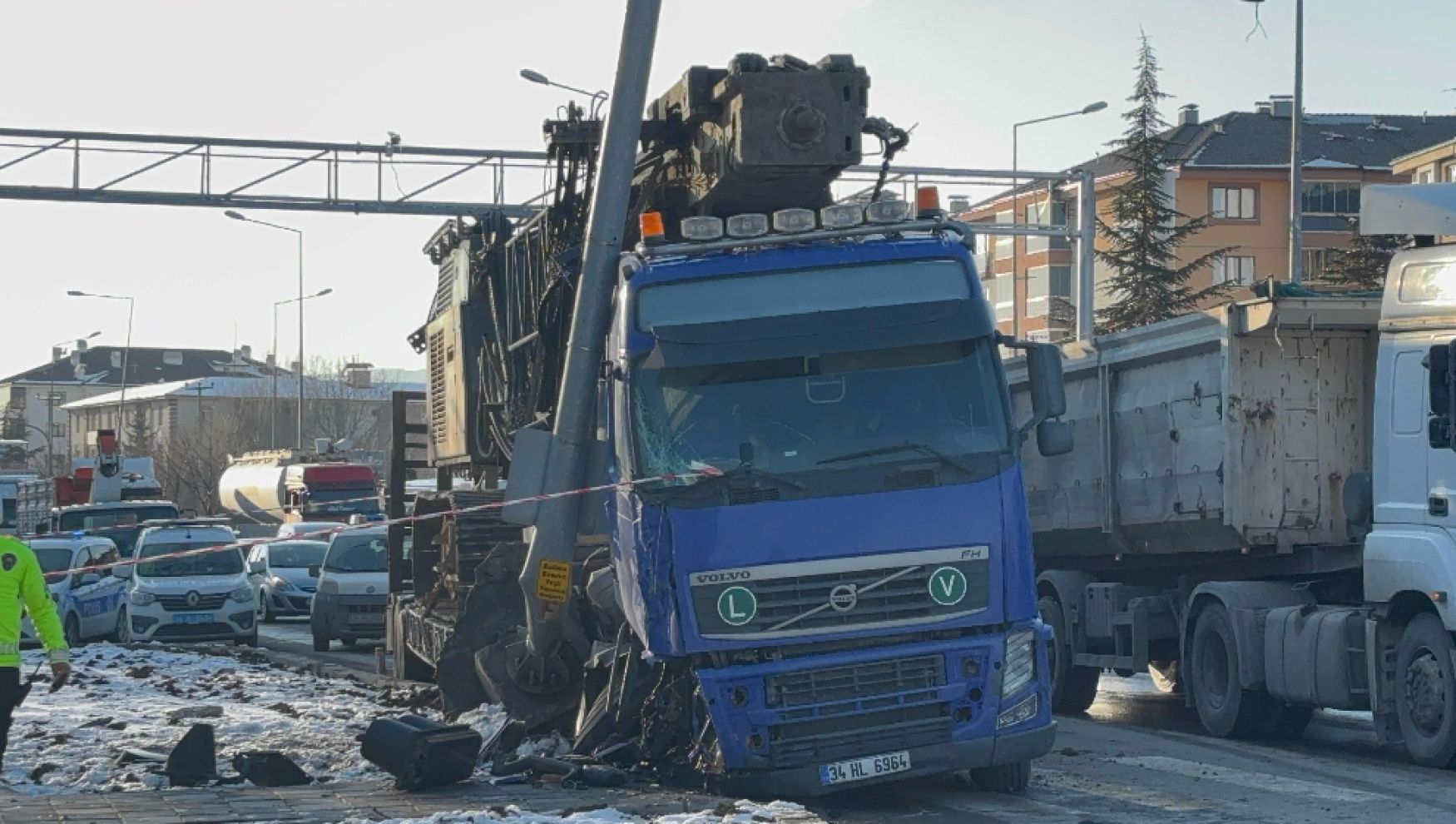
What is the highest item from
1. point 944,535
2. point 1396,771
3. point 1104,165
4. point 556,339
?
point 1104,165

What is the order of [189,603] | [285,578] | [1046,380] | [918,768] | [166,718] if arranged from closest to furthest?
[918,768] < [1046,380] < [166,718] < [189,603] < [285,578]

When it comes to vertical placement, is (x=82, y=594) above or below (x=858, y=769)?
below

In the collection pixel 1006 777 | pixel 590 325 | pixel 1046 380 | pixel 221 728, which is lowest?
pixel 221 728

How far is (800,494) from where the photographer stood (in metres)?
10.8

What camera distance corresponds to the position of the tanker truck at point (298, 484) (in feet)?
167

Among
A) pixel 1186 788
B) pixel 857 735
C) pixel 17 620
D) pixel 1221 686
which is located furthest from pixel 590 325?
pixel 1221 686

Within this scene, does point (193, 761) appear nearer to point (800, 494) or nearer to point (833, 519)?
point (800, 494)

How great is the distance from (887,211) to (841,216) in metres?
0.28

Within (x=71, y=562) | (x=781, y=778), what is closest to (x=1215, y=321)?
(x=781, y=778)

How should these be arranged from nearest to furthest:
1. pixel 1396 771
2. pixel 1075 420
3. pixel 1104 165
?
1. pixel 1396 771
2. pixel 1075 420
3. pixel 1104 165

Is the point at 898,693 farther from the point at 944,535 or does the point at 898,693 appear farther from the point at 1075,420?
the point at 1075,420

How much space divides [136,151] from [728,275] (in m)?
23.4

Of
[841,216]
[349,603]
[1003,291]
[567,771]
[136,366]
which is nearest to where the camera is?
[567,771]

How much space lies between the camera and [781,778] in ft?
35.2
